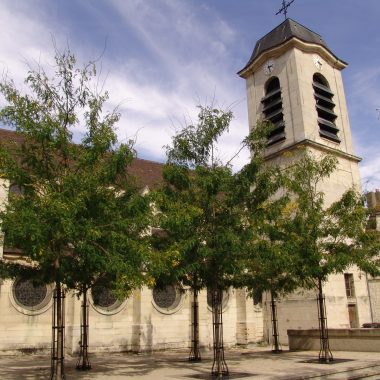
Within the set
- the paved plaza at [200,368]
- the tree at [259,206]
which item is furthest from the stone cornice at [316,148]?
the tree at [259,206]

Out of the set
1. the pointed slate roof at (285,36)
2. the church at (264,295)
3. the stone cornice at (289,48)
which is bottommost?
the church at (264,295)

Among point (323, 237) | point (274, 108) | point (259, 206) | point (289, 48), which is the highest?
point (289, 48)

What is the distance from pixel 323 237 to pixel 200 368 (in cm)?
577

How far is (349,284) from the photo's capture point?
2428 centimetres

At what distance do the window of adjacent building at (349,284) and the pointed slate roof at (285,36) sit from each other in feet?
48.7

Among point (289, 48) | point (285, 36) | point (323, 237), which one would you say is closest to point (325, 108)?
point (289, 48)

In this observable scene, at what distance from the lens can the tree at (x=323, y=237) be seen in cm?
1398

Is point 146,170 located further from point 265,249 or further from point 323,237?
point 265,249

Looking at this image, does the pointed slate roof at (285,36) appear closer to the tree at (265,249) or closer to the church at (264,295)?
the church at (264,295)

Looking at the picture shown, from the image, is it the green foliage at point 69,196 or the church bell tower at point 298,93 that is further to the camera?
the church bell tower at point 298,93

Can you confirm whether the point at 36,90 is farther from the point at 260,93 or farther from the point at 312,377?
the point at 260,93

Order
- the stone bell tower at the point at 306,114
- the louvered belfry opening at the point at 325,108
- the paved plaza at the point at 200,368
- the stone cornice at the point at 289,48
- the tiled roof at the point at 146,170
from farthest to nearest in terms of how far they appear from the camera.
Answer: the stone cornice at the point at 289,48 < the louvered belfry opening at the point at 325,108 < the tiled roof at the point at 146,170 < the stone bell tower at the point at 306,114 < the paved plaza at the point at 200,368

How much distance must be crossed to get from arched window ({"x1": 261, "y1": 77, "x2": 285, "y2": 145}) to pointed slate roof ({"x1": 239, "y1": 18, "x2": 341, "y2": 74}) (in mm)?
2396

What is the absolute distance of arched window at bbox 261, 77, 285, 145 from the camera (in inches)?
1078
